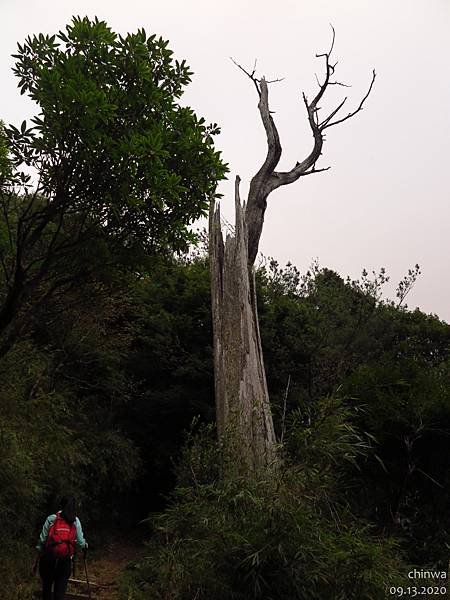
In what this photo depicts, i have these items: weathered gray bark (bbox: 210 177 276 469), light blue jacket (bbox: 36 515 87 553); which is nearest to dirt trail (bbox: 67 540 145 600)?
light blue jacket (bbox: 36 515 87 553)

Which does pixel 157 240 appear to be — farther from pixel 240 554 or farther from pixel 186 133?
pixel 240 554

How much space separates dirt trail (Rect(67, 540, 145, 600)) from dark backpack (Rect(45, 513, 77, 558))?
2044mm

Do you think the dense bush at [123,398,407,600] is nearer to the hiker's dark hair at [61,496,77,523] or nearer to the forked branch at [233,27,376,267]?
the hiker's dark hair at [61,496,77,523]

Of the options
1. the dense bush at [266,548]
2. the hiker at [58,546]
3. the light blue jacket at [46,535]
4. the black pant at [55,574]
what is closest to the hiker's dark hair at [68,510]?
the hiker at [58,546]

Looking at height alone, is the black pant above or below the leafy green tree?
below

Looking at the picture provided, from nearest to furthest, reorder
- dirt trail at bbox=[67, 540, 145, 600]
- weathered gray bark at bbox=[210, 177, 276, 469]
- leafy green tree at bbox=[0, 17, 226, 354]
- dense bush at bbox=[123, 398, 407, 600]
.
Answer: dense bush at bbox=[123, 398, 407, 600] < leafy green tree at bbox=[0, 17, 226, 354] < weathered gray bark at bbox=[210, 177, 276, 469] < dirt trail at bbox=[67, 540, 145, 600]

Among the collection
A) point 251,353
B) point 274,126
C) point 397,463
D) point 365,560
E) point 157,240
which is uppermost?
point 274,126

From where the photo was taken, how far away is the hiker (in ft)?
16.2

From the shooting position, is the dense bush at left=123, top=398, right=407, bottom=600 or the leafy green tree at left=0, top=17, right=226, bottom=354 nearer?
the dense bush at left=123, top=398, right=407, bottom=600

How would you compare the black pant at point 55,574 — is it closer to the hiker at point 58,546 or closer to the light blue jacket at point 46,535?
the hiker at point 58,546

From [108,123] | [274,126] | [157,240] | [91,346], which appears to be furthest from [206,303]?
[108,123]

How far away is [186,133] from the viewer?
214 inches

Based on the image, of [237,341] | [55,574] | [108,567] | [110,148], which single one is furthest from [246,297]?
[108,567]

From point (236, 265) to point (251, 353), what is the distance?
120 centimetres
